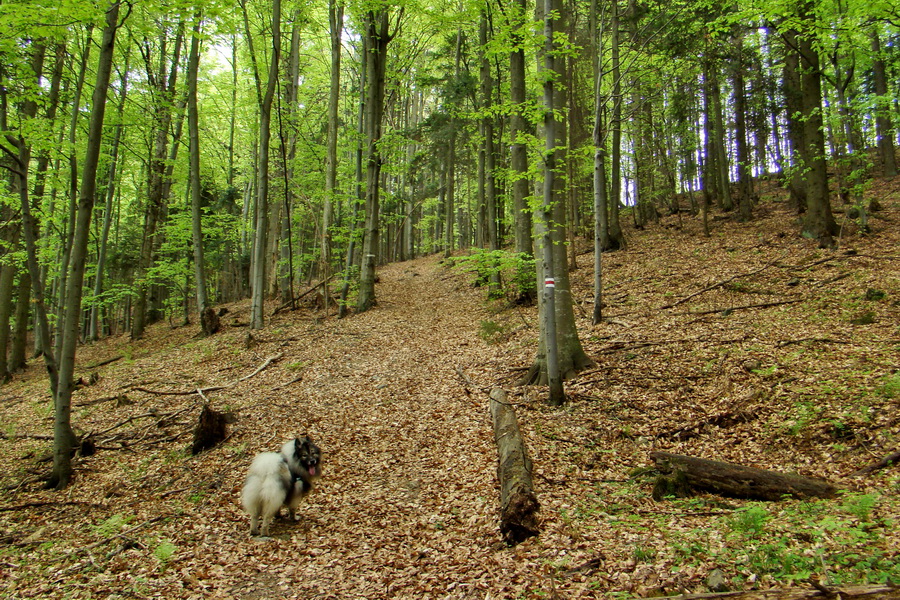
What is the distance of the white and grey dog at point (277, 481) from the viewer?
4.84m

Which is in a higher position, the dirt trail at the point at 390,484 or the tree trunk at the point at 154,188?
the tree trunk at the point at 154,188

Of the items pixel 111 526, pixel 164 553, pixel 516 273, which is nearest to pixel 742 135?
pixel 516 273

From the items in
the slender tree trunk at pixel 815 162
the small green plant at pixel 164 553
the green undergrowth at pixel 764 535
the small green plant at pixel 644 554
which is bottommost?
the small green plant at pixel 164 553

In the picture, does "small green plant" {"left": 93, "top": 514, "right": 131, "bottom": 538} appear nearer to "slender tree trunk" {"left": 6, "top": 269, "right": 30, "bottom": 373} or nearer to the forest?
the forest

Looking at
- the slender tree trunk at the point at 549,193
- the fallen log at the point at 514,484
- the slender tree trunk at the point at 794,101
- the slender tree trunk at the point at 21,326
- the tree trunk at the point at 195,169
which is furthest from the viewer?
the slender tree trunk at the point at 21,326

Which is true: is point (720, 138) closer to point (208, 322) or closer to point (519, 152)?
point (519, 152)

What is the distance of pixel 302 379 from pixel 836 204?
63.1 feet

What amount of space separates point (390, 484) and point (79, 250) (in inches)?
211

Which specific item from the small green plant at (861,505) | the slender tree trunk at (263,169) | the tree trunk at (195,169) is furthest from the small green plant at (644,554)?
the tree trunk at (195,169)

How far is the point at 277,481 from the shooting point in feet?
16.1

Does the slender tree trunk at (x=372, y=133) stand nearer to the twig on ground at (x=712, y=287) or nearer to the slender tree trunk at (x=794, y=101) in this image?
the twig on ground at (x=712, y=287)

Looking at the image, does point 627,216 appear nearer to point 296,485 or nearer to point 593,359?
point 593,359

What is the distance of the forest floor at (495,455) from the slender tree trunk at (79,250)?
0.79 metres

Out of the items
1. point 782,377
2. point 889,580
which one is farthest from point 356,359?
point 889,580
